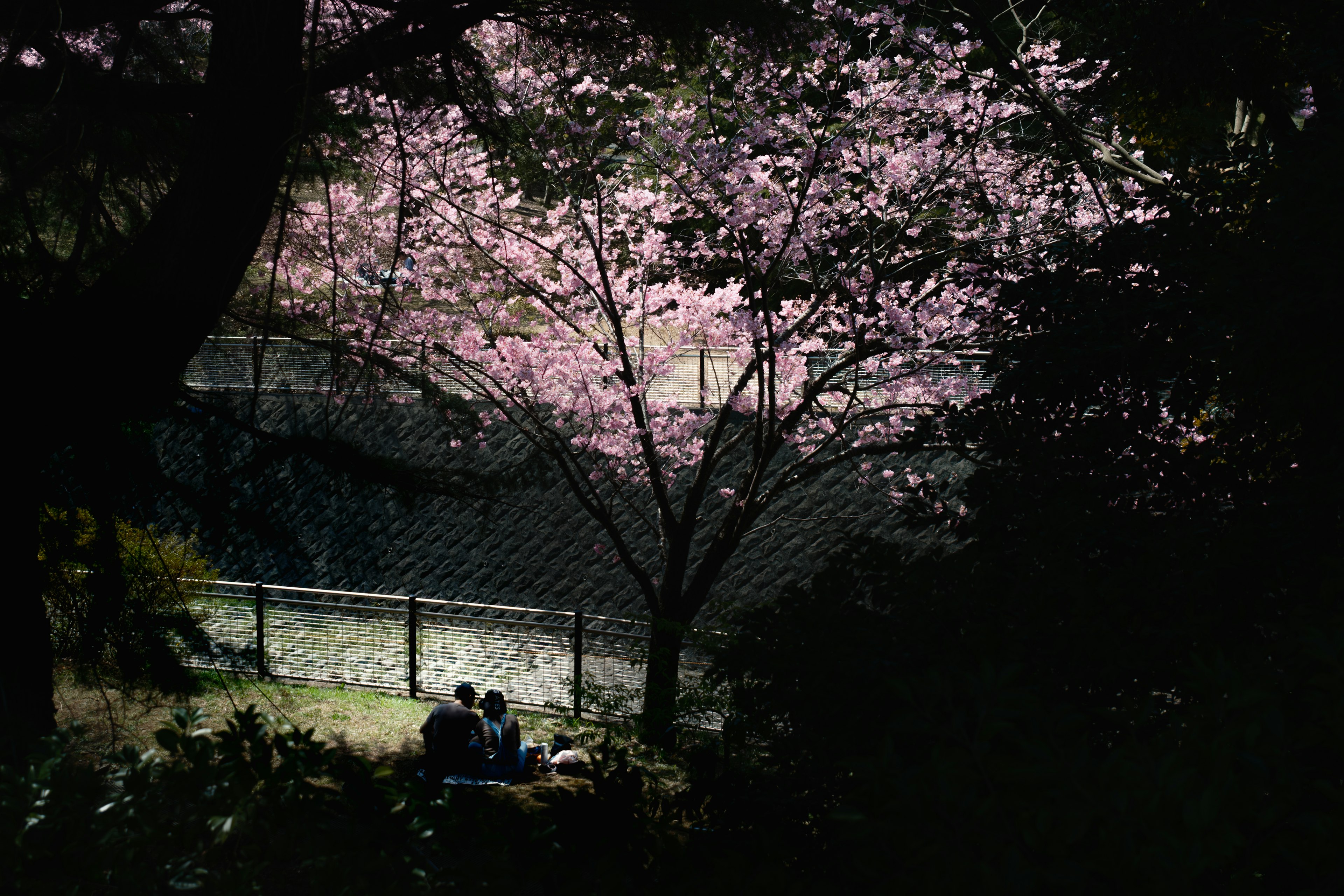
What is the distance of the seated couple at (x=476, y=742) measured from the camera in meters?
7.04

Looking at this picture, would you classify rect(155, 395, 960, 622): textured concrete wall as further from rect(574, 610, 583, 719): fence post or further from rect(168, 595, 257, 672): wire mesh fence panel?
rect(574, 610, 583, 719): fence post

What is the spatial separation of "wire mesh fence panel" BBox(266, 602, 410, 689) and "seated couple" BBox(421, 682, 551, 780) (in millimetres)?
2613

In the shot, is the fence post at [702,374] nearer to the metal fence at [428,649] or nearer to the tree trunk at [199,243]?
the metal fence at [428,649]

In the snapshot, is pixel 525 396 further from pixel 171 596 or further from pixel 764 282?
pixel 171 596

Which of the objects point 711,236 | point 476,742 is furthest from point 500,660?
point 711,236

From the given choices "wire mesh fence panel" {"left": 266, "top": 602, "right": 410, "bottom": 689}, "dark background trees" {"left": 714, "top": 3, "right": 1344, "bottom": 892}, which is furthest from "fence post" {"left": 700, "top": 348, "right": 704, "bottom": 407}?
"dark background trees" {"left": 714, "top": 3, "right": 1344, "bottom": 892}

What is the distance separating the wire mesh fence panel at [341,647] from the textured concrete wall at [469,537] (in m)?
1.47

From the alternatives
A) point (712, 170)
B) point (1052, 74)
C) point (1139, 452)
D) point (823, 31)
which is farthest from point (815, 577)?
point (1052, 74)

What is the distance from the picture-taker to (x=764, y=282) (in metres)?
7.82

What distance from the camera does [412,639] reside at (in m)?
10.1

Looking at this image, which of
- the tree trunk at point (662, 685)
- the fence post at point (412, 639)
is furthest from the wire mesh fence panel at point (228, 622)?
the tree trunk at point (662, 685)

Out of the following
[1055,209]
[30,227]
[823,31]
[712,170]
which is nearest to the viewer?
[30,227]

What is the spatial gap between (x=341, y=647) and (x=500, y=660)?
78.3 inches

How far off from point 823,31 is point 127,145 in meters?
4.15
